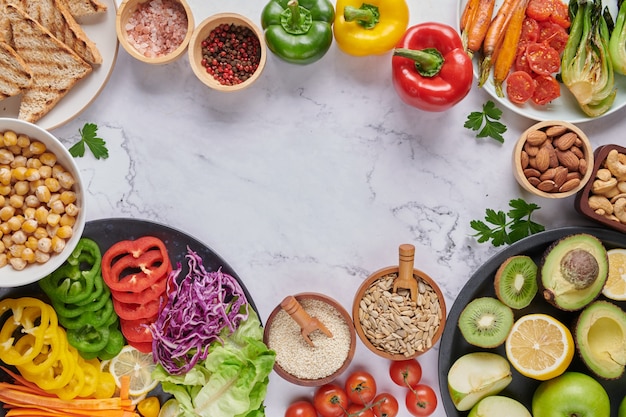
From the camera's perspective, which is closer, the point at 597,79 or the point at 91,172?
the point at 597,79

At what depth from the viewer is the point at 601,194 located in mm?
2078

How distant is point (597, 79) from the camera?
81.0 inches

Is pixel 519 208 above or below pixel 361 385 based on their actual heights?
above

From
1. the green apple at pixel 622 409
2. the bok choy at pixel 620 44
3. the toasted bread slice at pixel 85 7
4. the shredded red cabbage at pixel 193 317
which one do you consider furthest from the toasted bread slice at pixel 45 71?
the green apple at pixel 622 409

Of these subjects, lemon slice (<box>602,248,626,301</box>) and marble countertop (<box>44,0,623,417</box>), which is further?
marble countertop (<box>44,0,623,417</box>)

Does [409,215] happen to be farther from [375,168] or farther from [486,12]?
[486,12]

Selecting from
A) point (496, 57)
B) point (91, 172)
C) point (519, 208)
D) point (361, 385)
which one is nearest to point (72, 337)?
point (91, 172)

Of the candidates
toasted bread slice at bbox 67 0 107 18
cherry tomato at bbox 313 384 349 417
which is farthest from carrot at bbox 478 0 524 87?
toasted bread slice at bbox 67 0 107 18

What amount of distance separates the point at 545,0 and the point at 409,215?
0.83 metres

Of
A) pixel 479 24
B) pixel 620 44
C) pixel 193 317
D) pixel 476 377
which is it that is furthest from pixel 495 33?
pixel 193 317

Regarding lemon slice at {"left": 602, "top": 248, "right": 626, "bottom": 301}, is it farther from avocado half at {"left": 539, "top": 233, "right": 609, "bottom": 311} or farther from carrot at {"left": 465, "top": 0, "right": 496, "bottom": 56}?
carrot at {"left": 465, "top": 0, "right": 496, "bottom": 56}

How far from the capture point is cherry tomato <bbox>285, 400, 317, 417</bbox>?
2191 millimetres

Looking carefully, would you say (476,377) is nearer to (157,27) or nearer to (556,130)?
(556,130)

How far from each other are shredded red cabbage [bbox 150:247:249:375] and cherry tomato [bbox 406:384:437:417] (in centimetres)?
63
